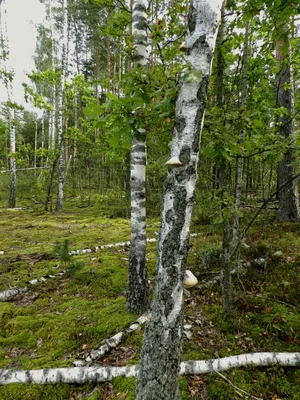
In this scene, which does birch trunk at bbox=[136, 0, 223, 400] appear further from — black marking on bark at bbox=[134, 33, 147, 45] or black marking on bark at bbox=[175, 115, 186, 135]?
black marking on bark at bbox=[134, 33, 147, 45]

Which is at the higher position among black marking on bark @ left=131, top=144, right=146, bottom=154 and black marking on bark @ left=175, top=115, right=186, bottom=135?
black marking on bark @ left=131, top=144, right=146, bottom=154

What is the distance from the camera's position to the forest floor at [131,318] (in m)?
2.39

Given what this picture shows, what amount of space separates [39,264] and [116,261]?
1.89 meters

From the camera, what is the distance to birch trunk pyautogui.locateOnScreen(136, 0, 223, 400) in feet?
4.85

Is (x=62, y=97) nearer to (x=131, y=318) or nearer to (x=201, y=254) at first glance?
(x=201, y=254)

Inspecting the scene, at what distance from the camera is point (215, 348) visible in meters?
2.81

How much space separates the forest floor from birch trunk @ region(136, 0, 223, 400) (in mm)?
1018

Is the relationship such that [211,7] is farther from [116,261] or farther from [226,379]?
[116,261]

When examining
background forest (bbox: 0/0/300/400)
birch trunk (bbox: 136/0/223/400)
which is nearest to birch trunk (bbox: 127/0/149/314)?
background forest (bbox: 0/0/300/400)

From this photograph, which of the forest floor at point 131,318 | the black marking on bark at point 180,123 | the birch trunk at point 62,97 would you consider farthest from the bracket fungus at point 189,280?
the birch trunk at point 62,97

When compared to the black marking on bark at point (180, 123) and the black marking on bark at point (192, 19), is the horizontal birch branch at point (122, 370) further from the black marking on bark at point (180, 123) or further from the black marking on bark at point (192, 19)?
the black marking on bark at point (192, 19)

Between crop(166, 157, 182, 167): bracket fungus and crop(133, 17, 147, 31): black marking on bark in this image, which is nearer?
crop(166, 157, 182, 167): bracket fungus

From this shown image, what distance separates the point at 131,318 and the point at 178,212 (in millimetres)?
2500

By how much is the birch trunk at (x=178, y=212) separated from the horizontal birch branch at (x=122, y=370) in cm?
105
